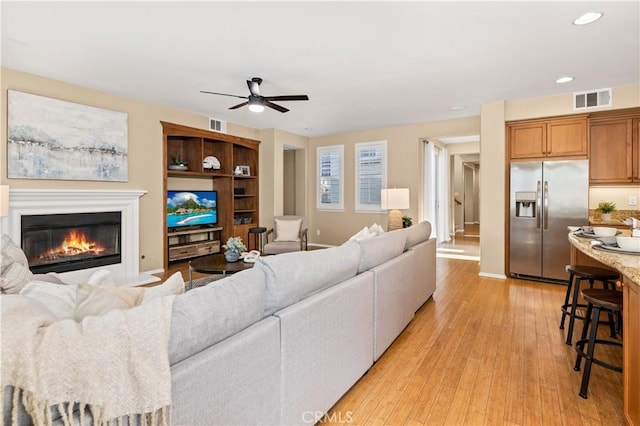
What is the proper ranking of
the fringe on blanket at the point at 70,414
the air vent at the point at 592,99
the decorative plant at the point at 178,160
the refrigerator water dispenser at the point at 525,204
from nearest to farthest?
1. the fringe on blanket at the point at 70,414
2. the air vent at the point at 592,99
3. the refrigerator water dispenser at the point at 525,204
4. the decorative plant at the point at 178,160

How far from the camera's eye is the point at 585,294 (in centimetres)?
223

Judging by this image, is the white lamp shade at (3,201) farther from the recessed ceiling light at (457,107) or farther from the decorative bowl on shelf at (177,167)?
the recessed ceiling light at (457,107)

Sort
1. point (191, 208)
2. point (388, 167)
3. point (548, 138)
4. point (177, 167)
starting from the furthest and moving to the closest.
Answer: point (388, 167)
point (191, 208)
point (177, 167)
point (548, 138)

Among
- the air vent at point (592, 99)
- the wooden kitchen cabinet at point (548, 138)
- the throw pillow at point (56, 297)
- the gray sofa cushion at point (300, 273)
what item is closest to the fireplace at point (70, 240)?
the throw pillow at point (56, 297)

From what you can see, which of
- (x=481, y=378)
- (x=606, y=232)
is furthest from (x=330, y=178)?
(x=481, y=378)

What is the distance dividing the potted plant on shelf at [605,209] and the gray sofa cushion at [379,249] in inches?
137


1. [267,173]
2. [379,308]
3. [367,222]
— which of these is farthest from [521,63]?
[267,173]

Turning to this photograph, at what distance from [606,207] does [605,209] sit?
1.2 inches

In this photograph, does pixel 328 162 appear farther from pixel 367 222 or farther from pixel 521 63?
pixel 521 63

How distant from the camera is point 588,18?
8.59 ft

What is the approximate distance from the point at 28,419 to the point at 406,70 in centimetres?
396

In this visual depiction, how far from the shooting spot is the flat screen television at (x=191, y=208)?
570cm

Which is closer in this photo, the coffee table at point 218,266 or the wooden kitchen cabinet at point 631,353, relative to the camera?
the wooden kitchen cabinet at point 631,353

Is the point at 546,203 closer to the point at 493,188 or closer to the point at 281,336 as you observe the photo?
the point at 493,188
